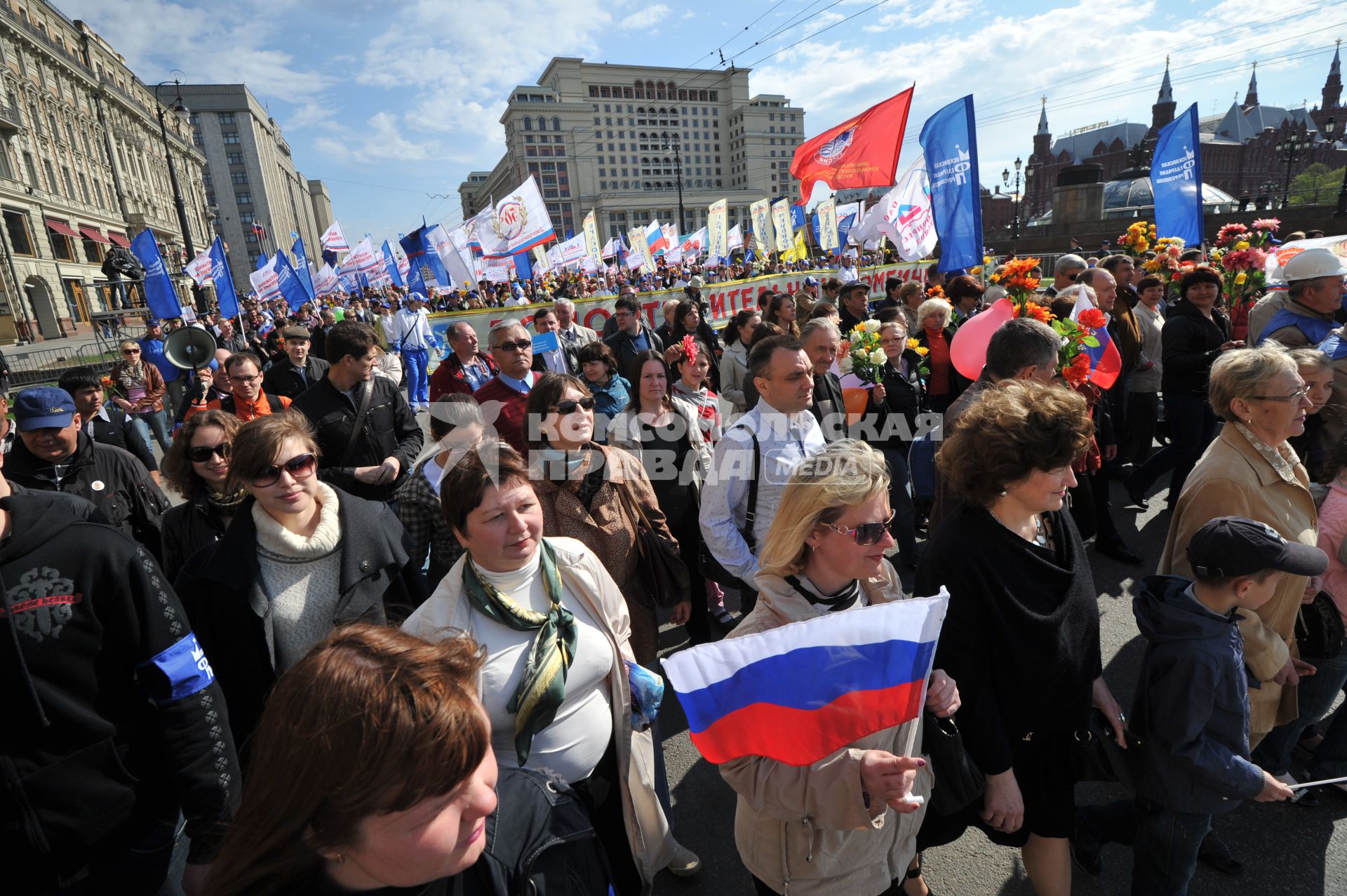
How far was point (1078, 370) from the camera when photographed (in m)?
3.78

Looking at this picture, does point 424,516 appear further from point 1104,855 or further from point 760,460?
point 1104,855

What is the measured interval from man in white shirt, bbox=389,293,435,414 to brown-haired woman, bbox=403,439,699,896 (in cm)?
945

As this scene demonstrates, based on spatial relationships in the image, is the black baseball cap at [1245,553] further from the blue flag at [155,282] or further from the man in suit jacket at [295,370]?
the blue flag at [155,282]

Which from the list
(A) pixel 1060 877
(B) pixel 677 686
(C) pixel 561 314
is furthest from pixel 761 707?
(C) pixel 561 314

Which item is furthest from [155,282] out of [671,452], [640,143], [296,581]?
[640,143]

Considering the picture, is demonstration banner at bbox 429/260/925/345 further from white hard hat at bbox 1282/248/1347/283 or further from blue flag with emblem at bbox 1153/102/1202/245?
white hard hat at bbox 1282/248/1347/283

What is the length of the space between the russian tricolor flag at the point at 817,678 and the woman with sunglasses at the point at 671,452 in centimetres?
236

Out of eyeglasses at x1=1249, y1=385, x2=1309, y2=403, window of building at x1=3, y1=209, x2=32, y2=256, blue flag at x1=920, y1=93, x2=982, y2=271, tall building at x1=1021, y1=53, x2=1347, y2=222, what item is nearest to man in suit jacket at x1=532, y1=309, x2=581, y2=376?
blue flag at x1=920, y1=93, x2=982, y2=271

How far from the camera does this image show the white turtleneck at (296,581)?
2123 millimetres

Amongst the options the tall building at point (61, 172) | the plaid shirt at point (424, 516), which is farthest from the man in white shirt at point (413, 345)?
the tall building at point (61, 172)

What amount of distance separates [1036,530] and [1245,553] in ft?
1.72

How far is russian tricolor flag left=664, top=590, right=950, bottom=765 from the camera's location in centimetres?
134

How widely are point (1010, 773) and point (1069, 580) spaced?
575mm

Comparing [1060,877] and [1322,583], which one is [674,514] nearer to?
[1060,877]
